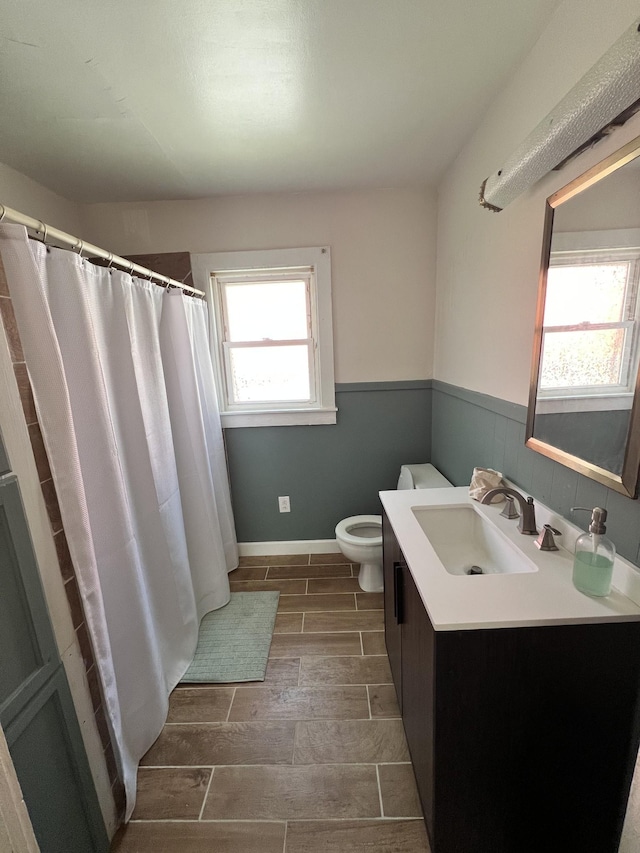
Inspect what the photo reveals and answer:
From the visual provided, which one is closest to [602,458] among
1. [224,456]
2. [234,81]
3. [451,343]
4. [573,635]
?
[573,635]

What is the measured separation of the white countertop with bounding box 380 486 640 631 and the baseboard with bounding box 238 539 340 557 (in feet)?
5.22

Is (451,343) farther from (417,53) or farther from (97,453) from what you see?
(97,453)

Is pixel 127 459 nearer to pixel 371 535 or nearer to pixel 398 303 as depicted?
pixel 371 535

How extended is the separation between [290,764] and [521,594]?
111 cm

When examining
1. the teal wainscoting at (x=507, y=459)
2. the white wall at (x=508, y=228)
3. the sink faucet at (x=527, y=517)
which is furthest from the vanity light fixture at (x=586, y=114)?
the sink faucet at (x=527, y=517)

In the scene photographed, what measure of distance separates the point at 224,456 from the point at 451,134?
215 cm

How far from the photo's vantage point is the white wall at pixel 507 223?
0.98 meters

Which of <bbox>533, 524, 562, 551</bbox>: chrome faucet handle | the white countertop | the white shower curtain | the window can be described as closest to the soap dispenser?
the white countertop

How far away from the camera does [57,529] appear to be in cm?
104

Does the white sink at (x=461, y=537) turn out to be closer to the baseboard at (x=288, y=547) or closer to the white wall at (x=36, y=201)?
the baseboard at (x=288, y=547)

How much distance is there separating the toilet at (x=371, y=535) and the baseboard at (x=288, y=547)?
1.22ft

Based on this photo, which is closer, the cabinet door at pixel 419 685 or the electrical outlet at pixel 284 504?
the cabinet door at pixel 419 685

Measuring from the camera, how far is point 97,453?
121cm

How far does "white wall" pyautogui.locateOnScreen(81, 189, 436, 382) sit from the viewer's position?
7.50ft
